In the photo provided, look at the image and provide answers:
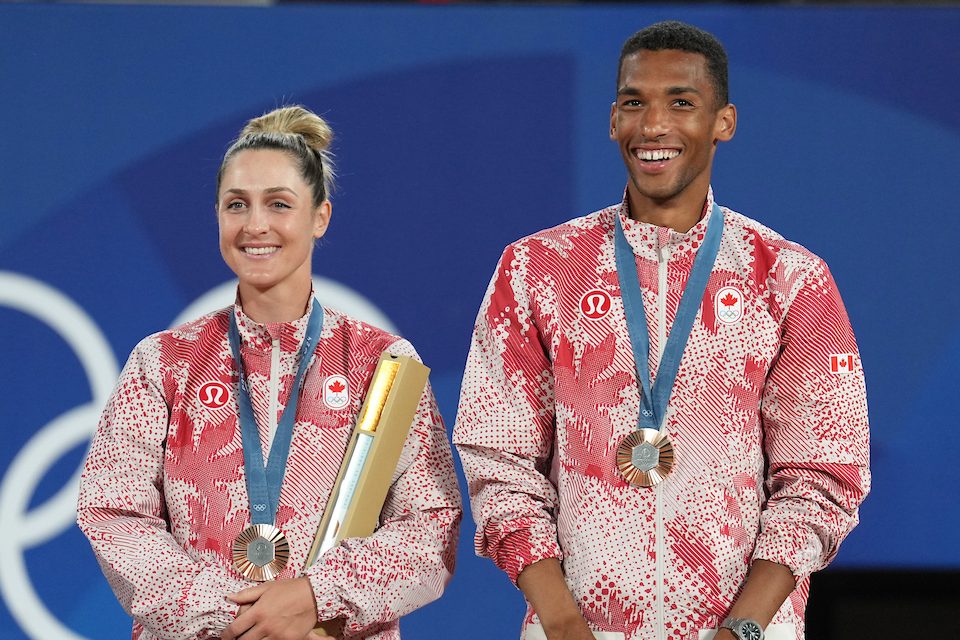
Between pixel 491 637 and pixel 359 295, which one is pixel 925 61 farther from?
pixel 491 637

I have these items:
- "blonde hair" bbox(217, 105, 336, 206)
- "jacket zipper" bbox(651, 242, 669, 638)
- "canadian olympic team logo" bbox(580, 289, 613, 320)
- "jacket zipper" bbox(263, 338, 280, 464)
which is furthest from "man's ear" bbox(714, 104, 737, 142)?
"jacket zipper" bbox(263, 338, 280, 464)

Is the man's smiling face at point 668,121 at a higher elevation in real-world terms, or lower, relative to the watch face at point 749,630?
higher

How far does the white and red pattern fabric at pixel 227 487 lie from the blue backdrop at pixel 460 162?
1.10 meters

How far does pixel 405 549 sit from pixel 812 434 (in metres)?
0.85

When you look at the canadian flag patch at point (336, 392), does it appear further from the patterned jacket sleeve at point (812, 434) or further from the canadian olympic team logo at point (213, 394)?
the patterned jacket sleeve at point (812, 434)

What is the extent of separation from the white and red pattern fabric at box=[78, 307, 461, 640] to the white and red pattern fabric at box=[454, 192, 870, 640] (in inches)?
8.9

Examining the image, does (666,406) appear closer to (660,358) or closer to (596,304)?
(660,358)

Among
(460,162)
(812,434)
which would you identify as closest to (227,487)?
(812,434)

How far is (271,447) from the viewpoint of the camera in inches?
107

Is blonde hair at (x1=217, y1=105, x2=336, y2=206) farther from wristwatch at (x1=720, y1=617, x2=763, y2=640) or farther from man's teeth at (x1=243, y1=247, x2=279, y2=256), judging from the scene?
wristwatch at (x1=720, y1=617, x2=763, y2=640)

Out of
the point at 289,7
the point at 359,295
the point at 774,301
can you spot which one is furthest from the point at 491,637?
the point at 289,7

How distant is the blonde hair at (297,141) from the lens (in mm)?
2918

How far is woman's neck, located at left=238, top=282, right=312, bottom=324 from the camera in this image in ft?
9.40

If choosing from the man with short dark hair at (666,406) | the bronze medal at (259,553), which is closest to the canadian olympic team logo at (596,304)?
the man with short dark hair at (666,406)
